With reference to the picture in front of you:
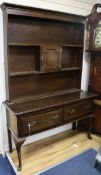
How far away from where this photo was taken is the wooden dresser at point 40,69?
1.88m

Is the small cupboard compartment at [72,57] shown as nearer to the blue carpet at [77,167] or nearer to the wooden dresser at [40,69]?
the wooden dresser at [40,69]

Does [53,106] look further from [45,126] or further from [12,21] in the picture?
[12,21]

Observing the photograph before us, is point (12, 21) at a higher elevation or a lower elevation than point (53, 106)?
higher

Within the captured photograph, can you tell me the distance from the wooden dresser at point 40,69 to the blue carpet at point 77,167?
50 centimetres

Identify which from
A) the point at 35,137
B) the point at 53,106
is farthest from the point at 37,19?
the point at 35,137

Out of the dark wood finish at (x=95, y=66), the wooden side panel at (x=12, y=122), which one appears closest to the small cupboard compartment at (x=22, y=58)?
the wooden side panel at (x=12, y=122)

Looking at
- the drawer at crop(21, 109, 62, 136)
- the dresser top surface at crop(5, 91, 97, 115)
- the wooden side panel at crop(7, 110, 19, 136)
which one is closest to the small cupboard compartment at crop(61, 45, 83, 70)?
the dresser top surface at crop(5, 91, 97, 115)

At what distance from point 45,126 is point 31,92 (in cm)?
54

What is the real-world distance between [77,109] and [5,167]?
119cm

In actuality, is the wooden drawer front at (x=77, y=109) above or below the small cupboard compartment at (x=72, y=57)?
below

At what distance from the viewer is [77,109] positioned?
7.59 ft

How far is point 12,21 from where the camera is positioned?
6.42 ft

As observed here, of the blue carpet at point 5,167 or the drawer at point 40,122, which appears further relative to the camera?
the blue carpet at point 5,167

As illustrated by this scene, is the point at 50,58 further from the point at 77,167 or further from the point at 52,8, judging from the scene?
the point at 77,167
